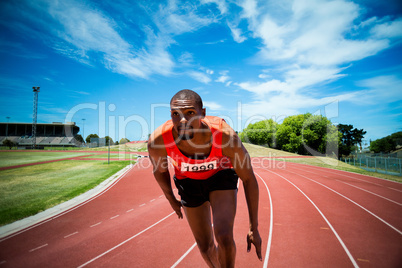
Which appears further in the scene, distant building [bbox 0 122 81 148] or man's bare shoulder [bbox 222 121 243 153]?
distant building [bbox 0 122 81 148]

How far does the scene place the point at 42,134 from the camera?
64312 mm

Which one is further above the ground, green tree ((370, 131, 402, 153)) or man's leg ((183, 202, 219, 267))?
green tree ((370, 131, 402, 153))

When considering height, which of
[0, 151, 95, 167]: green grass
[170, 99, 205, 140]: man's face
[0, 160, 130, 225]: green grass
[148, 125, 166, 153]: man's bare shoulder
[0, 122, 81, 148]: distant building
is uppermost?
[0, 122, 81, 148]: distant building

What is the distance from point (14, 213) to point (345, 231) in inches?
495

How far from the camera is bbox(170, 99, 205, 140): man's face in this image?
193 centimetres

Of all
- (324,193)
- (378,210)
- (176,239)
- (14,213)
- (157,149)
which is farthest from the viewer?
(324,193)

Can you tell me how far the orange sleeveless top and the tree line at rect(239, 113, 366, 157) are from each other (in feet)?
158

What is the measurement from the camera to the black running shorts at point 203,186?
2.36m

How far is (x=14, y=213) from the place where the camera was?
817 cm

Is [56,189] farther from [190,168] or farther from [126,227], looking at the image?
[190,168]

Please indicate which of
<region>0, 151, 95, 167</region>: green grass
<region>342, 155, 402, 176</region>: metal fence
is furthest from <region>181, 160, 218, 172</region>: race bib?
<region>0, 151, 95, 167</region>: green grass

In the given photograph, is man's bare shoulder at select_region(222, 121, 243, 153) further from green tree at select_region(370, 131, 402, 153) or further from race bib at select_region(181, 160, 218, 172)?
green tree at select_region(370, 131, 402, 153)

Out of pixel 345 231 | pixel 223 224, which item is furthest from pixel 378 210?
pixel 223 224

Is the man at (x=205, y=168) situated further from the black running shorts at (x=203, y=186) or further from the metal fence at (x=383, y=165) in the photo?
the metal fence at (x=383, y=165)
